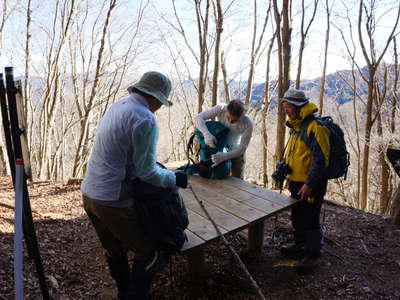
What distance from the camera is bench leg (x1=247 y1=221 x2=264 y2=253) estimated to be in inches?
118

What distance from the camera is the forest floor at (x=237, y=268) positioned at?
2.46m

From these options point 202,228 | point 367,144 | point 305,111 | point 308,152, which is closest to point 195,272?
point 202,228

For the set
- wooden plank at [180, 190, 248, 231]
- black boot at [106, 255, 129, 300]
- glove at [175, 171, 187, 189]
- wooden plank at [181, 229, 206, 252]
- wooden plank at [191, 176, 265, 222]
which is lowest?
black boot at [106, 255, 129, 300]

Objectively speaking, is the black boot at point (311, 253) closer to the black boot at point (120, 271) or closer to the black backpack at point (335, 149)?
the black backpack at point (335, 149)

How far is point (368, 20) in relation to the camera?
9.26 m

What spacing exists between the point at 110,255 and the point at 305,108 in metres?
1.93

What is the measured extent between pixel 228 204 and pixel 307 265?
35.8 inches

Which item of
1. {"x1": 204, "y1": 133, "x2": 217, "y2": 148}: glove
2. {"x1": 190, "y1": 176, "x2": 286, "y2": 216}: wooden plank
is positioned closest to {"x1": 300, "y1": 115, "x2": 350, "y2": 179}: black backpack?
{"x1": 190, "y1": 176, "x2": 286, "y2": 216}: wooden plank

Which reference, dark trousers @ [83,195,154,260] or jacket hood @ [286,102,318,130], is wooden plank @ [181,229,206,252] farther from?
jacket hood @ [286,102,318,130]

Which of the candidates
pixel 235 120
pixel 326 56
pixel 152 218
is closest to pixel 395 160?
pixel 235 120

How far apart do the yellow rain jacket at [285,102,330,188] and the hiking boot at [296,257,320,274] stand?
726 millimetres

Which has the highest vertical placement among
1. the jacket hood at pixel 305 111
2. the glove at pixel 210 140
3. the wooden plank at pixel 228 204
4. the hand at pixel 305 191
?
the jacket hood at pixel 305 111

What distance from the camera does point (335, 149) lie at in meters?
2.54

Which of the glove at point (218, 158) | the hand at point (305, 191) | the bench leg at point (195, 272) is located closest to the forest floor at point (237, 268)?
the bench leg at point (195, 272)
